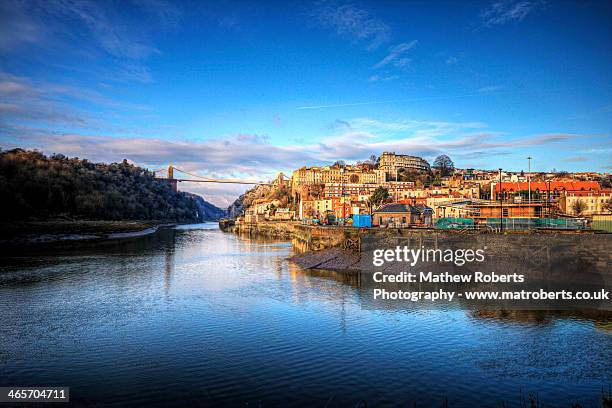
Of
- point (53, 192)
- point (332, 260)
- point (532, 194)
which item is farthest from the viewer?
point (53, 192)

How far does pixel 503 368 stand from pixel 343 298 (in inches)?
486

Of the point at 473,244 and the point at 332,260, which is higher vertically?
the point at 473,244

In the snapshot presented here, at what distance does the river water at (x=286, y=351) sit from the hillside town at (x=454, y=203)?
59.2 ft

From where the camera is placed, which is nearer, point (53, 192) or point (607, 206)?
point (607, 206)

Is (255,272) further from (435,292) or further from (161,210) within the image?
(161,210)

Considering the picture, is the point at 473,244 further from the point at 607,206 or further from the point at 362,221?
the point at 607,206

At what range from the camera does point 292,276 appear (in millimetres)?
35656

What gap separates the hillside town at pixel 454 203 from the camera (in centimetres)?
4037

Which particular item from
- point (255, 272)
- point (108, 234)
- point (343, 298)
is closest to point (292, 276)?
point (255, 272)

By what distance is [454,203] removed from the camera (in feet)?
213

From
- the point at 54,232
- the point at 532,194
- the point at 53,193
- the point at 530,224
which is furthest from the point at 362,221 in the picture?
the point at 53,193

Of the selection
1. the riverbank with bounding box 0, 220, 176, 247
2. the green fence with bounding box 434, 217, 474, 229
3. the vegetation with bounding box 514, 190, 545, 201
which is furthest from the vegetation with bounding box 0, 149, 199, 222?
the vegetation with bounding box 514, 190, 545, 201

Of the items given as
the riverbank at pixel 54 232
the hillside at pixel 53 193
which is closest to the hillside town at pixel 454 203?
the riverbank at pixel 54 232

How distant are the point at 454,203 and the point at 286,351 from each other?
54.3 m
